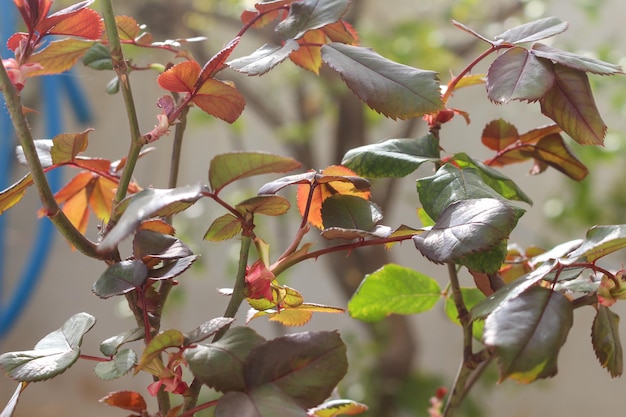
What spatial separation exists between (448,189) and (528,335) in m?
0.09

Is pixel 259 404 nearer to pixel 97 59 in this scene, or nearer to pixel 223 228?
pixel 223 228

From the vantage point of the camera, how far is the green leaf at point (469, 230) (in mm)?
260

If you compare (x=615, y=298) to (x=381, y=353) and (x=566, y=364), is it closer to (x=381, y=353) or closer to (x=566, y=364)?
(x=381, y=353)

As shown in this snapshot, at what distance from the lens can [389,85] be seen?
29 cm

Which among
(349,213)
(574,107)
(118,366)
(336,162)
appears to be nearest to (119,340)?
(118,366)

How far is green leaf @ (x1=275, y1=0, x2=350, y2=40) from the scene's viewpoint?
321mm

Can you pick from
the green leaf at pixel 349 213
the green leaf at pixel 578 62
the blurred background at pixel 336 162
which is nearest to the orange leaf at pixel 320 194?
the green leaf at pixel 349 213

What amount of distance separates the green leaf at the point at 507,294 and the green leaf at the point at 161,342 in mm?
119

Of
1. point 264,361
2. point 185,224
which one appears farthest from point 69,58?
point 185,224

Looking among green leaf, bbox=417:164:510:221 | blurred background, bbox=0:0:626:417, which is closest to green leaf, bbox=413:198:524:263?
green leaf, bbox=417:164:510:221

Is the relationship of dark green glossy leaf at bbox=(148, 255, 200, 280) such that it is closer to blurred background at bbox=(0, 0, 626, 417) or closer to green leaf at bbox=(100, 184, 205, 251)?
green leaf at bbox=(100, 184, 205, 251)

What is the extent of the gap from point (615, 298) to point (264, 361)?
0.16 m

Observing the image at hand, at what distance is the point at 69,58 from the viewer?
38cm

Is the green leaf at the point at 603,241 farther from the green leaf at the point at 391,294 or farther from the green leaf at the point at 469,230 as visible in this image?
the green leaf at the point at 391,294
